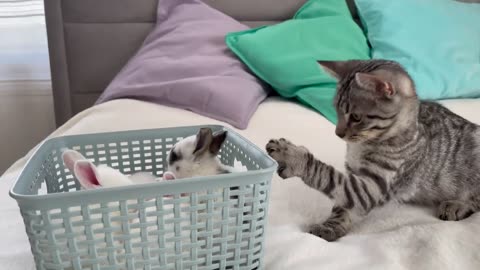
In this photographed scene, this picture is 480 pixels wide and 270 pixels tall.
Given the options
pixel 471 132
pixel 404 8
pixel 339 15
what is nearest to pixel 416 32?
pixel 404 8

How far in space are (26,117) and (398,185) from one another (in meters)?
1.59

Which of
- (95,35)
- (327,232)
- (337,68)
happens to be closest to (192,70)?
(95,35)

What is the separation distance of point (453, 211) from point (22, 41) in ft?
5.56

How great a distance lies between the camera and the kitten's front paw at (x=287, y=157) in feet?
3.34

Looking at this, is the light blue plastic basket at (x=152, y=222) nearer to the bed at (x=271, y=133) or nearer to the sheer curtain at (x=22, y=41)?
the bed at (x=271, y=133)

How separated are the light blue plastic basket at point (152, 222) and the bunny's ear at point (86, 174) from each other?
0.07m

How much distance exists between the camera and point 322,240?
2.98 feet

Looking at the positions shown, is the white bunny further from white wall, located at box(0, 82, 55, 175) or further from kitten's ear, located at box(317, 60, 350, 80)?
white wall, located at box(0, 82, 55, 175)

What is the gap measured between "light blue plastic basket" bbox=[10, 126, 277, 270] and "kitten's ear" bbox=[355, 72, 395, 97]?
0.90ft

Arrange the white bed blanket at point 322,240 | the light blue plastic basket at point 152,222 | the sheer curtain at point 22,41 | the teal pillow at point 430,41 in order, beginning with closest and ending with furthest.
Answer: the light blue plastic basket at point 152,222
the white bed blanket at point 322,240
the teal pillow at point 430,41
the sheer curtain at point 22,41

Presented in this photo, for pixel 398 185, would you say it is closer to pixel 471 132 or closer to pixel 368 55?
pixel 471 132

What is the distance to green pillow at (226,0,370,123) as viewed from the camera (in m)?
1.69

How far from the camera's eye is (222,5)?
2.02 meters

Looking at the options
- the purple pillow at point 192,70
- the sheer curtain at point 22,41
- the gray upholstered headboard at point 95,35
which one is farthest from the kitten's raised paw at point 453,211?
the sheer curtain at point 22,41
